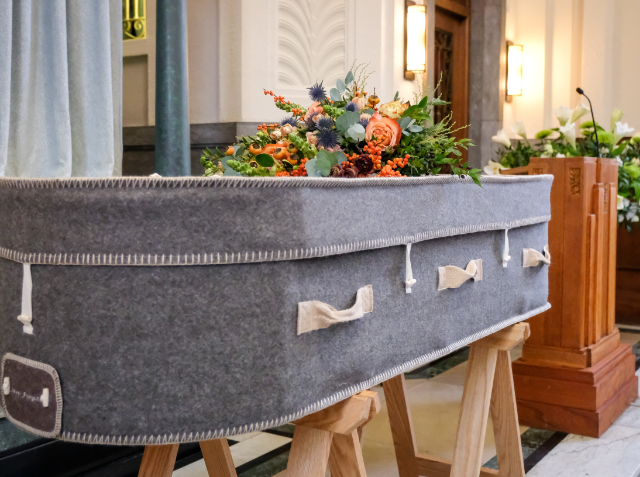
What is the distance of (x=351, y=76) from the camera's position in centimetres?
160

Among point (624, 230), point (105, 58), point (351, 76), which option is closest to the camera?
point (351, 76)

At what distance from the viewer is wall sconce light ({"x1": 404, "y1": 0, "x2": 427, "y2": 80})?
13.2 ft

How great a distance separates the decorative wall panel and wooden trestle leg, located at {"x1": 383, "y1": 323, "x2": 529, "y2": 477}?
6.34 ft

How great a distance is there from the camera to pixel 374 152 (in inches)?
55.6

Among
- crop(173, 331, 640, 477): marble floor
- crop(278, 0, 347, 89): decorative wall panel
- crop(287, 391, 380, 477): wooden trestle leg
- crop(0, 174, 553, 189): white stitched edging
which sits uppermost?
crop(278, 0, 347, 89): decorative wall panel

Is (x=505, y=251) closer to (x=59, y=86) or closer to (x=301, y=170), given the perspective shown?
(x=301, y=170)

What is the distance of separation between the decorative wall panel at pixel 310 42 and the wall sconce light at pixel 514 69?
261 centimetres

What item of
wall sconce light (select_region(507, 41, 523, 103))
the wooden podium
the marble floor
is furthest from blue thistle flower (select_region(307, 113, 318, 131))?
wall sconce light (select_region(507, 41, 523, 103))

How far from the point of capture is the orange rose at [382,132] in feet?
4.67

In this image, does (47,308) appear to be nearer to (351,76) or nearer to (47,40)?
(351,76)

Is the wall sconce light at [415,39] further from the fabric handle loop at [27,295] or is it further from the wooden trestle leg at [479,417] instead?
the fabric handle loop at [27,295]

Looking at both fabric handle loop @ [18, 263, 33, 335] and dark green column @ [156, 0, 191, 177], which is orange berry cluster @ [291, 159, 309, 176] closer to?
fabric handle loop @ [18, 263, 33, 335]

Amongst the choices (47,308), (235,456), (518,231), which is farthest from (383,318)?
(235,456)

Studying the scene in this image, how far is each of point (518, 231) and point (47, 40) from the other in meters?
1.68
